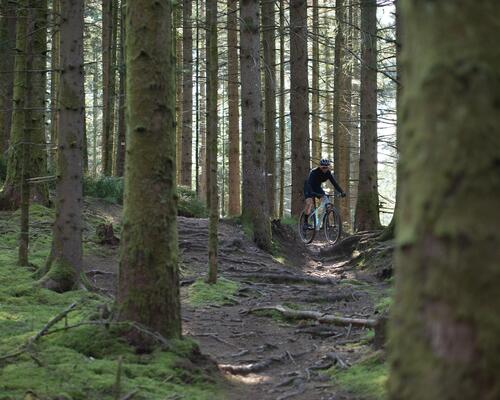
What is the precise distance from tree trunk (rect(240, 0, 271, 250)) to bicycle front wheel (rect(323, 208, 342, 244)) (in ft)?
6.43

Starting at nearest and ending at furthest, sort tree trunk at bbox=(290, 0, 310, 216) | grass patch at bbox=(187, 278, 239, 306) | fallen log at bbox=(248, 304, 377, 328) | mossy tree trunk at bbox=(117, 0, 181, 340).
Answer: mossy tree trunk at bbox=(117, 0, 181, 340), fallen log at bbox=(248, 304, 377, 328), grass patch at bbox=(187, 278, 239, 306), tree trunk at bbox=(290, 0, 310, 216)

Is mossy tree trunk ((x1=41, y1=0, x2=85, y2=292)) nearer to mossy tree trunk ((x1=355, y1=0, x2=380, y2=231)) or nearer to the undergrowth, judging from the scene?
the undergrowth

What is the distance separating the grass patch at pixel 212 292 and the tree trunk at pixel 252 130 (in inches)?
157

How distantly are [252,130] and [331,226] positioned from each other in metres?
3.42

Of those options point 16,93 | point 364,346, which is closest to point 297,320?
point 364,346

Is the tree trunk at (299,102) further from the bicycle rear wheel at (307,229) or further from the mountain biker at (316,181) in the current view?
the mountain biker at (316,181)

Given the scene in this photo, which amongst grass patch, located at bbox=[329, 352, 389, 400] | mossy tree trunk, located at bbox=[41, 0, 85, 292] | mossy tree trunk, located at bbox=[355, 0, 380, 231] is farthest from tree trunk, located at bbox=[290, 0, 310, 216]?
grass patch, located at bbox=[329, 352, 389, 400]

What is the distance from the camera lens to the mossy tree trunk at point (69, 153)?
7.63 metres

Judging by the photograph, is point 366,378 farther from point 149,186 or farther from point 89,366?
point 149,186

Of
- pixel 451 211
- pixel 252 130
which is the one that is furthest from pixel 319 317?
pixel 252 130

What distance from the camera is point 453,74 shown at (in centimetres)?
159

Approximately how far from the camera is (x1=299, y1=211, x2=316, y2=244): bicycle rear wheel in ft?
50.6

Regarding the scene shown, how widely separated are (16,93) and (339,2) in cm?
1438

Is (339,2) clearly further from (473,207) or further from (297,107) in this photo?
(473,207)
